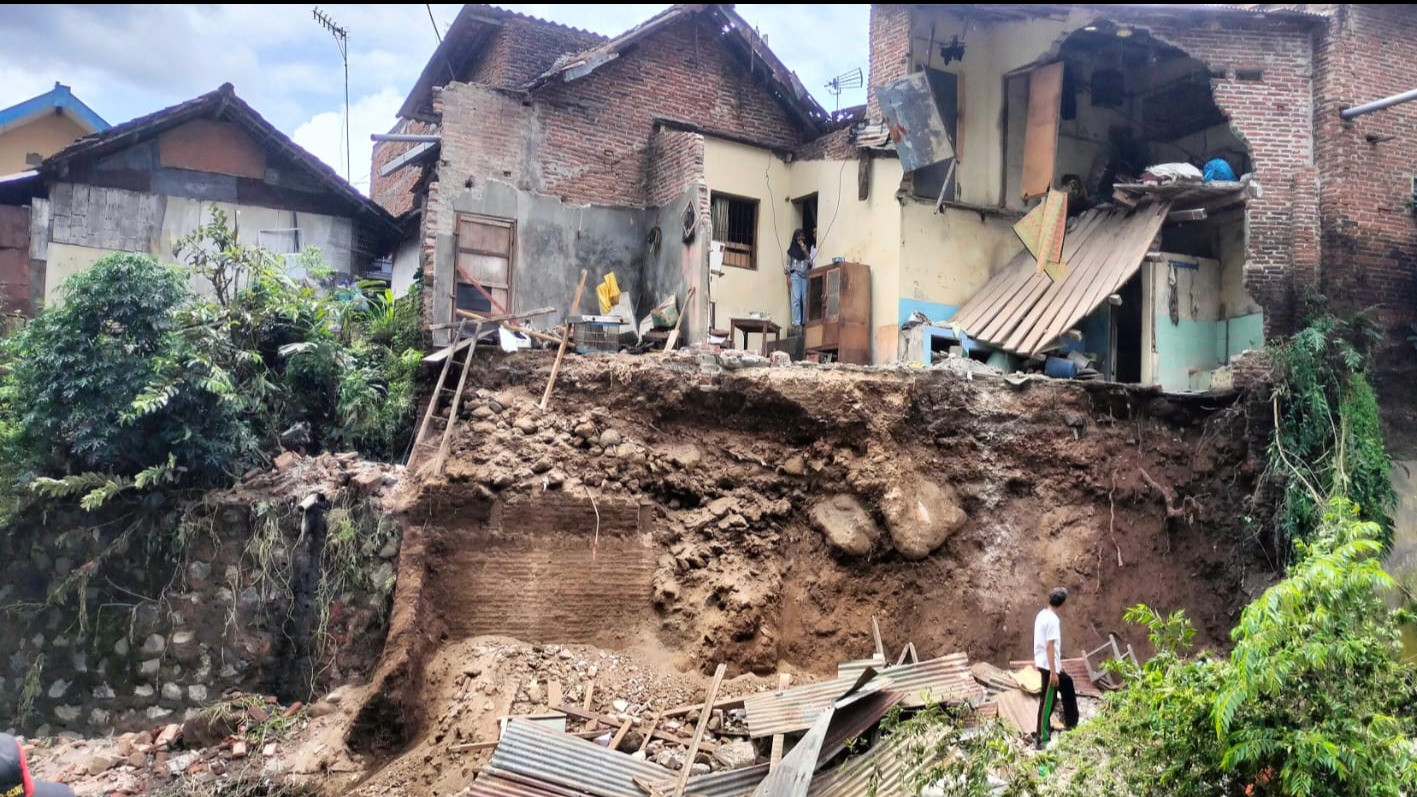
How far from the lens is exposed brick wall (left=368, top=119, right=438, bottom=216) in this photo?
21609mm

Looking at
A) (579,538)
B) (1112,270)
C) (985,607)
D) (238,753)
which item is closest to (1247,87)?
(1112,270)

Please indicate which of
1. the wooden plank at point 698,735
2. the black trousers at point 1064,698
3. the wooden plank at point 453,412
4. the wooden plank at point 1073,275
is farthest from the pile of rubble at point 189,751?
the wooden plank at point 1073,275

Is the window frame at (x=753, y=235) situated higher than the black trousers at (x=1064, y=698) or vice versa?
the window frame at (x=753, y=235)

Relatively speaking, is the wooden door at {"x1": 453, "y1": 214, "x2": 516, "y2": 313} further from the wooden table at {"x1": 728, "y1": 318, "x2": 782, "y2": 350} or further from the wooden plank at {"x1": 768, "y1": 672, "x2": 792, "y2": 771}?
the wooden plank at {"x1": 768, "y1": 672, "x2": 792, "y2": 771}

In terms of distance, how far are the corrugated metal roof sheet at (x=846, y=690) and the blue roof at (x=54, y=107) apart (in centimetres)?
1674

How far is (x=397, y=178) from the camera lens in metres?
23.4

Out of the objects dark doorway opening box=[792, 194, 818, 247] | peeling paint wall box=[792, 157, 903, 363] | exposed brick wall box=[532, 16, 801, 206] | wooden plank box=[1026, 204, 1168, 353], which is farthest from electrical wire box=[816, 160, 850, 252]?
wooden plank box=[1026, 204, 1168, 353]

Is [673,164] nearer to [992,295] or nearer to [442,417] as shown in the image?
[992,295]

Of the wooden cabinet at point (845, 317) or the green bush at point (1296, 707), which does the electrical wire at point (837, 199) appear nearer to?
the wooden cabinet at point (845, 317)

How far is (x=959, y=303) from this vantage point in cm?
1623

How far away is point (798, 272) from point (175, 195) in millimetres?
9368

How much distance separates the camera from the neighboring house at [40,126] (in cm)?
2080

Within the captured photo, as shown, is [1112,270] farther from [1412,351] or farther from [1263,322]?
[1412,351]

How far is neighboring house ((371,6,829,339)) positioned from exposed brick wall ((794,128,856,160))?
33cm
